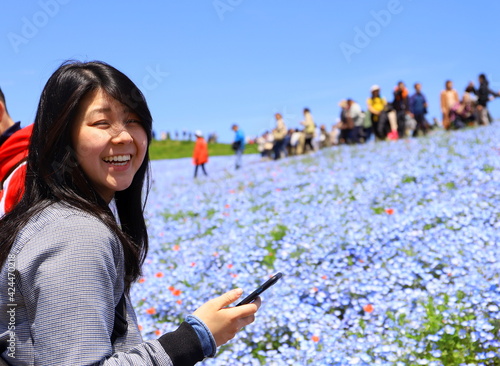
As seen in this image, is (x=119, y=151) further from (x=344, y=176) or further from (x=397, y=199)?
(x=344, y=176)

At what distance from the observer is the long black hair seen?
1.46m

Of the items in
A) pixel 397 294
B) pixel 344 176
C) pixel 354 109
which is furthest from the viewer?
pixel 354 109

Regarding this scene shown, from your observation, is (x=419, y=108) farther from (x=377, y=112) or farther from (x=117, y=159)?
(x=117, y=159)

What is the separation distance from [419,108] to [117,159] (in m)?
16.5

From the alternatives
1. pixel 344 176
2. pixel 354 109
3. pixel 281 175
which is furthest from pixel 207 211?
pixel 354 109

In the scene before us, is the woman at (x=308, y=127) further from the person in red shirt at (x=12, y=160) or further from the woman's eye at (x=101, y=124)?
the woman's eye at (x=101, y=124)

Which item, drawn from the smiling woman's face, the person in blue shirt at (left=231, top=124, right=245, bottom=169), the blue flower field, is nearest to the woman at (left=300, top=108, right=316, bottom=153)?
the person in blue shirt at (left=231, top=124, right=245, bottom=169)

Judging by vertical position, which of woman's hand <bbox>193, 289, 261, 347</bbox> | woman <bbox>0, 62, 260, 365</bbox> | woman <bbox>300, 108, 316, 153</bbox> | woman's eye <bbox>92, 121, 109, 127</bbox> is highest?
woman <bbox>300, 108, 316, 153</bbox>

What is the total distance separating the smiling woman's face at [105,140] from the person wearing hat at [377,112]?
49.6ft

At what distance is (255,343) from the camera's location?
4.20 m

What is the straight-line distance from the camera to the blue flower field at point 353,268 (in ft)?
12.4

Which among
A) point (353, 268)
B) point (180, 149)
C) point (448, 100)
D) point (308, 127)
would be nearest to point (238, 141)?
point (308, 127)

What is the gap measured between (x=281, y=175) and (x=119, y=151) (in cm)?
1039

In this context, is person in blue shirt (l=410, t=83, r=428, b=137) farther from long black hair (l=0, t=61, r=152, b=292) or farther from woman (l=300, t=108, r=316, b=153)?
long black hair (l=0, t=61, r=152, b=292)
